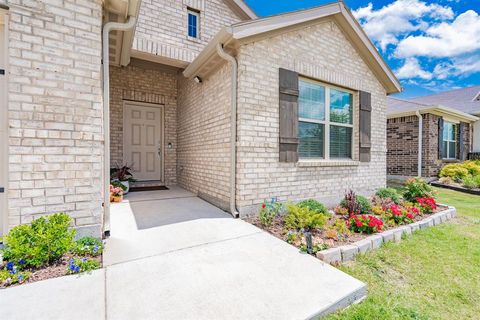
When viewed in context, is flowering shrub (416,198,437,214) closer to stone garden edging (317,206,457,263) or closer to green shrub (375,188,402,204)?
stone garden edging (317,206,457,263)

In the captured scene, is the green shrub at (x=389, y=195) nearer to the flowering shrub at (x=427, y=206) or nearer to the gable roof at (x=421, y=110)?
the flowering shrub at (x=427, y=206)

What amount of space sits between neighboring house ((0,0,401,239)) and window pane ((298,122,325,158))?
0.11 ft

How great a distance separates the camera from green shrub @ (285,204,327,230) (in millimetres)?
3445

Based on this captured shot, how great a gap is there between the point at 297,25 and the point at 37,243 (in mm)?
5327

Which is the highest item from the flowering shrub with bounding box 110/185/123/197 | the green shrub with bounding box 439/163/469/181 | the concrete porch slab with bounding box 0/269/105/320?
the green shrub with bounding box 439/163/469/181

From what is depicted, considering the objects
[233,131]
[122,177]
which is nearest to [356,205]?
[233,131]

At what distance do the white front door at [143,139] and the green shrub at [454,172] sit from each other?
1120cm

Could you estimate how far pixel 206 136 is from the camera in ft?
17.2

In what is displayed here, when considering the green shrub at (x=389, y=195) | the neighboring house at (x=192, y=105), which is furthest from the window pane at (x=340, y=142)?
the green shrub at (x=389, y=195)

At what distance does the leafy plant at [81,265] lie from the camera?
2252 millimetres

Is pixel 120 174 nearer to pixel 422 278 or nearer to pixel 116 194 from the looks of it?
pixel 116 194

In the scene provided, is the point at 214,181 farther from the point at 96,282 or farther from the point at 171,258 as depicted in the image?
the point at 96,282

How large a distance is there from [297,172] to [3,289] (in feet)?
14.0

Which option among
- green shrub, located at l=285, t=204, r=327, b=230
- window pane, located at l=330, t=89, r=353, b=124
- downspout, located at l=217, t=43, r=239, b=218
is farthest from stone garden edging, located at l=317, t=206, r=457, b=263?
window pane, located at l=330, t=89, r=353, b=124
